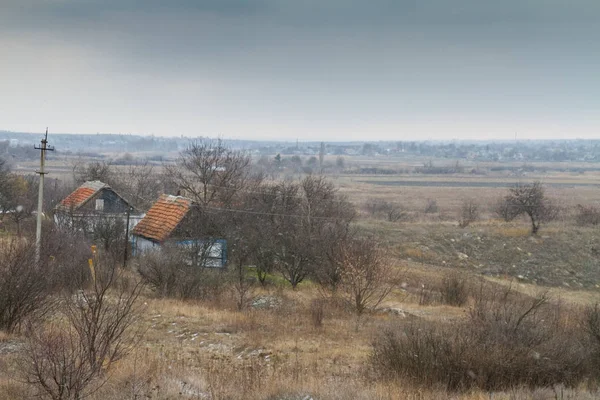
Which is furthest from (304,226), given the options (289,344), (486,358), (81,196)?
(486,358)

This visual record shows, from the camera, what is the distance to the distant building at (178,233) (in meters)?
20.8

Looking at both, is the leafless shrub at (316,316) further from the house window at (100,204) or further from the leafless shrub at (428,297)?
the house window at (100,204)

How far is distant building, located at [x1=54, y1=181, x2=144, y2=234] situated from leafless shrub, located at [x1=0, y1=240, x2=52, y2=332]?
11717mm

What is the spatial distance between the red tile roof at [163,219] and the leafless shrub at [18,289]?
11.6 metres

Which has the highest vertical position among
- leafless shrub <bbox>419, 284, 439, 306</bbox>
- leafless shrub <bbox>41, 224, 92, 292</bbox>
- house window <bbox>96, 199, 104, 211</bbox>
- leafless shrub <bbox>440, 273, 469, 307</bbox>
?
house window <bbox>96, 199, 104, 211</bbox>

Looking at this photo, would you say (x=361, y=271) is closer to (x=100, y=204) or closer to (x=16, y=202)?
(x=100, y=204)

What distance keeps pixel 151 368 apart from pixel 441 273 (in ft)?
67.0

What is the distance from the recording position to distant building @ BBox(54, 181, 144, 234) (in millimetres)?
23623

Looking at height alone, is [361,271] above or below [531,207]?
below

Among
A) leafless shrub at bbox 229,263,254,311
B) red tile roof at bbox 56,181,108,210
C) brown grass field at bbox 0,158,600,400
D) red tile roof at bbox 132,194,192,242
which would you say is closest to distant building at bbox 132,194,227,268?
red tile roof at bbox 132,194,192,242

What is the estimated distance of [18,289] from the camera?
9.96m

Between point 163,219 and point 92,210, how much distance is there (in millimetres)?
4434

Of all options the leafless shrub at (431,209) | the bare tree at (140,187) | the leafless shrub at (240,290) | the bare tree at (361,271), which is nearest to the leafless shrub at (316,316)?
the bare tree at (361,271)

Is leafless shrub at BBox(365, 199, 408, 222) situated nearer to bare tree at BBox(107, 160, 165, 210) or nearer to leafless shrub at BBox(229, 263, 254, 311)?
bare tree at BBox(107, 160, 165, 210)
